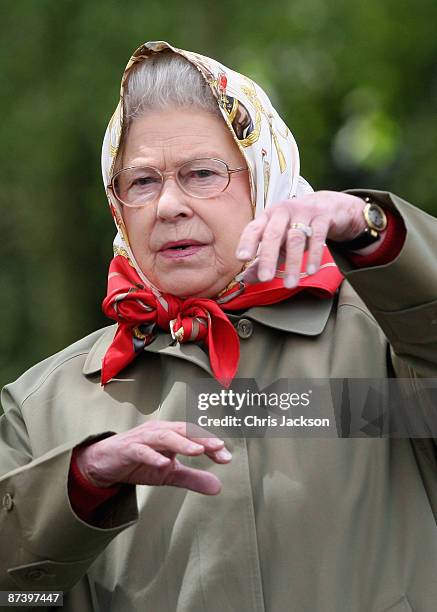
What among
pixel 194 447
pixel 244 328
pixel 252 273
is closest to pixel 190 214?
pixel 244 328

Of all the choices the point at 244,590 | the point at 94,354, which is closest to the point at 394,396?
the point at 244,590

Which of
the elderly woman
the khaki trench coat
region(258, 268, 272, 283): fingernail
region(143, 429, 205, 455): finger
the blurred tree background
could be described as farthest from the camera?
the blurred tree background

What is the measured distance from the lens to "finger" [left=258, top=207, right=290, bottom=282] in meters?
2.44

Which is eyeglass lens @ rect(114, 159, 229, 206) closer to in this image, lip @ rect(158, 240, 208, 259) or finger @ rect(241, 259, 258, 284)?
lip @ rect(158, 240, 208, 259)

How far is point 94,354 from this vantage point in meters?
3.24

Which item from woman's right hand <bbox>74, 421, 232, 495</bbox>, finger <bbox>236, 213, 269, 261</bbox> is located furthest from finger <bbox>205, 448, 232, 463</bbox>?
finger <bbox>236, 213, 269, 261</bbox>

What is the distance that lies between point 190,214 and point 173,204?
4cm

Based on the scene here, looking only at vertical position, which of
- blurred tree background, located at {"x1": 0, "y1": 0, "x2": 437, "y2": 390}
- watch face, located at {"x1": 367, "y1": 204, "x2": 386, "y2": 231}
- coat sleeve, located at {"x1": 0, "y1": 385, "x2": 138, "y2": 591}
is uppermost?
blurred tree background, located at {"x1": 0, "y1": 0, "x2": 437, "y2": 390}

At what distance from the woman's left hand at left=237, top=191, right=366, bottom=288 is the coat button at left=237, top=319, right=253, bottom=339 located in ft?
1.60

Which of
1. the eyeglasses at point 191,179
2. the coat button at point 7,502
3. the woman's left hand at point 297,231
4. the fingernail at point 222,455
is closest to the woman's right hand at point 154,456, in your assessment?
the fingernail at point 222,455

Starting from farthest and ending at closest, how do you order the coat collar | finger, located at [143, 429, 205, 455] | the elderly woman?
the coat collar, the elderly woman, finger, located at [143, 429, 205, 455]

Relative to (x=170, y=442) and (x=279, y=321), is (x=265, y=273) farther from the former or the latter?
(x=279, y=321)

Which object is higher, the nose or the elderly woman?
the nose

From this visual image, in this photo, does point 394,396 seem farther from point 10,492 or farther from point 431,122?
point 431,122
